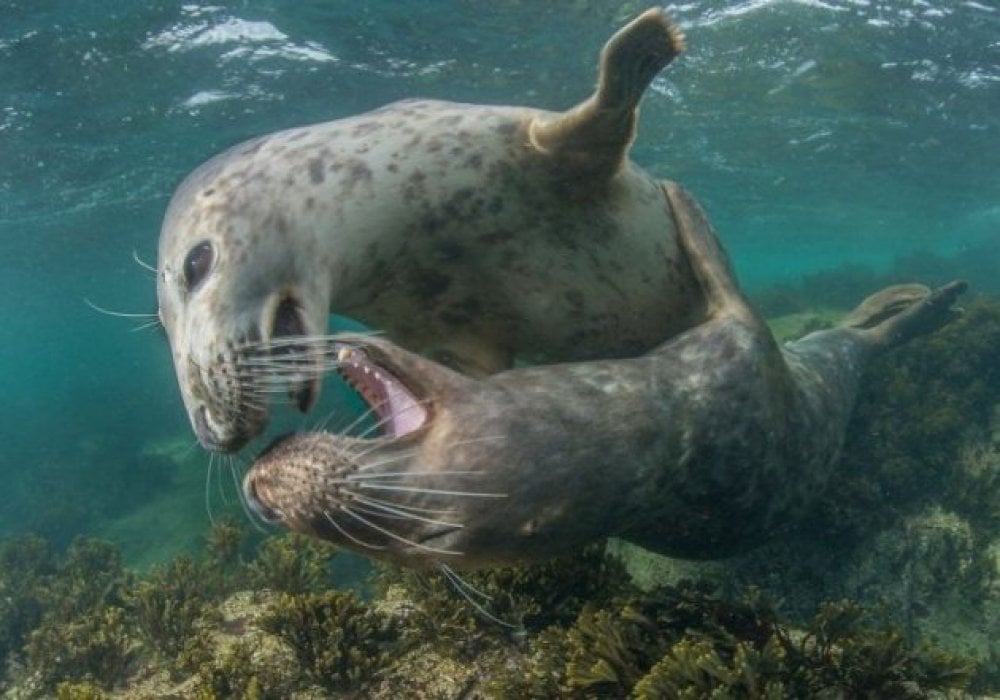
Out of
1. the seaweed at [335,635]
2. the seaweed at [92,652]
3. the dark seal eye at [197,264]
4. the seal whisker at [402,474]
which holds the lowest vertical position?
the seaweed at [92,652]

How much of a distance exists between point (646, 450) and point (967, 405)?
567 centimetres

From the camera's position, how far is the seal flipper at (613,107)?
11.0 feet

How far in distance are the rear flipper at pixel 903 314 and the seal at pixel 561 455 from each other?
13.0 feet

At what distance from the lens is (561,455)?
2527 millimetres

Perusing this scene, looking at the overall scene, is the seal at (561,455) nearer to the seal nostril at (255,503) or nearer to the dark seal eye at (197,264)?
the seal nostril at (255,503)

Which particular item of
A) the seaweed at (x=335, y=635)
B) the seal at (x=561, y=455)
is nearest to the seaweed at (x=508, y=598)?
the seaweed at (x=335, y=635)

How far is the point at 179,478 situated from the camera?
61.4 ft

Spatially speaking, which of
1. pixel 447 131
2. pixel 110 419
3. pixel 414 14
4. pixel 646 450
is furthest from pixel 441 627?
pixel 110 419

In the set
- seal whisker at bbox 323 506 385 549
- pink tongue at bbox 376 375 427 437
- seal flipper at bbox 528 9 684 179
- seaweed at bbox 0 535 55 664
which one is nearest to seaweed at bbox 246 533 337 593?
pink tongue at bbox 376 375 427 437

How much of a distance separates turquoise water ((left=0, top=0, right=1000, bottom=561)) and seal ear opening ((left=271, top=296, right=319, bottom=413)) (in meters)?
11.5

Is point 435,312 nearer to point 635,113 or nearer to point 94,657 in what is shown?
point 635,113

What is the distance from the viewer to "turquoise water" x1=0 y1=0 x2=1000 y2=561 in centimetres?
1352

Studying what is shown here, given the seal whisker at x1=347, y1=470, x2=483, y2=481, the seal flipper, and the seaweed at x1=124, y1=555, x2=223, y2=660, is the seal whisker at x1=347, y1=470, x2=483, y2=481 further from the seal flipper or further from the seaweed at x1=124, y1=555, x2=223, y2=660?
the seaweed at x1=124, y1=555, x2=223, y2=660

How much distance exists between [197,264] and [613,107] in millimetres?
2041
